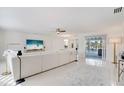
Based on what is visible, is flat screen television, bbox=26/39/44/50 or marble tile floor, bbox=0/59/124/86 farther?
flat screen television, bbox=26/39/44/50

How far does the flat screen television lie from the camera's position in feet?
31.0

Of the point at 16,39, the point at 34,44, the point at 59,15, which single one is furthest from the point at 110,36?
the point at 16,39

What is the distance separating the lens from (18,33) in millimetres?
8547

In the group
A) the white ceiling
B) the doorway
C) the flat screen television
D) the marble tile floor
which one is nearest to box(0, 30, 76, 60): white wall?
the flat screen television

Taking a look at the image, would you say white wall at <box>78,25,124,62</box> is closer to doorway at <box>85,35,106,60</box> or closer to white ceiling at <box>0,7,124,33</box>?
doorway at <box>85,35,106,60</box>

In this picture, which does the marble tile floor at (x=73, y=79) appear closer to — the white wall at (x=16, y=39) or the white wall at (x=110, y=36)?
the white wall at (x=110, y=36)

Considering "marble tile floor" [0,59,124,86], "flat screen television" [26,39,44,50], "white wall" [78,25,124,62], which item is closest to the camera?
"marble tile floor" [0,59,124,86]

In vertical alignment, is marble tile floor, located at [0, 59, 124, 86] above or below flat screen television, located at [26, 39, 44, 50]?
below

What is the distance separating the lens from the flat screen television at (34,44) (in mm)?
9435

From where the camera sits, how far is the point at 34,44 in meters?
10.0

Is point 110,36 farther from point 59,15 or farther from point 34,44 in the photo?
point 34,44
